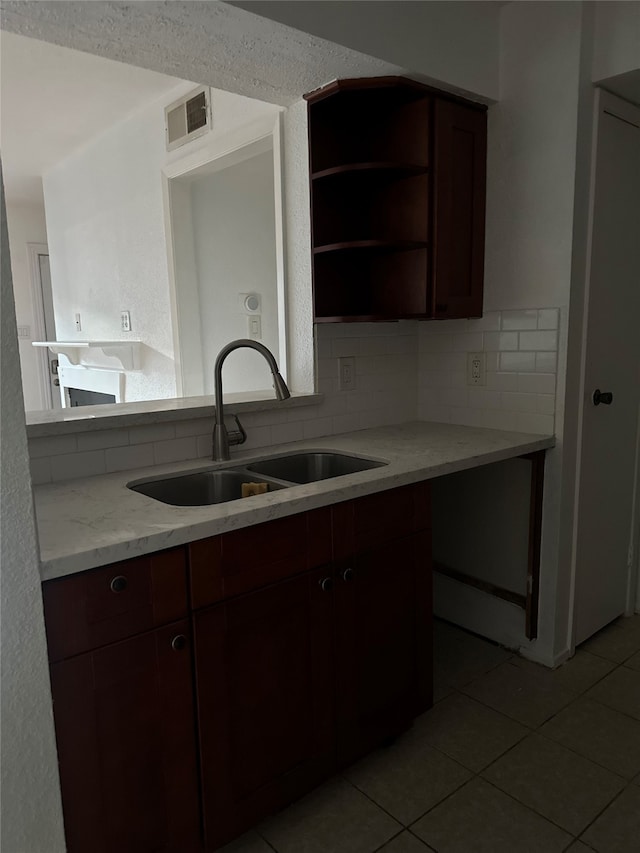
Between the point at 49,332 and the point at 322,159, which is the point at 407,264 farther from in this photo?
the point at 49,332

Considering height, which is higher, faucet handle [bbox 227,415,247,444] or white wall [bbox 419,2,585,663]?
white wall [bbox 419,2,585,663]

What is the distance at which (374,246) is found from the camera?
200cm

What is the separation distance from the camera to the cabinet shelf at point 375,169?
196 centimetres

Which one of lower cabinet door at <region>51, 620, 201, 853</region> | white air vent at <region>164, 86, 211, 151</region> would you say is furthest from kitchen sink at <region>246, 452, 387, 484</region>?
white air vent at <region>164, 86, 211, 151</region>

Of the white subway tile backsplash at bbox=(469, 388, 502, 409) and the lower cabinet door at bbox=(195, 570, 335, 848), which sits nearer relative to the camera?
the lower cabinet door at bbox=(195, 570, 335, 848)

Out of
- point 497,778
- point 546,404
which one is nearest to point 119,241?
point 546,404

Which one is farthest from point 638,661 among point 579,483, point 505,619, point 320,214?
point 320,214

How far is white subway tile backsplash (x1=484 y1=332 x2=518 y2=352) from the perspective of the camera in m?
2.27

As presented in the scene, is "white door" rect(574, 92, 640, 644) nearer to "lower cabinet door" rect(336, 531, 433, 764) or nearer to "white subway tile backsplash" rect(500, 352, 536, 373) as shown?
"white subway tile backsplash" rect(500, 352, 536, 373)

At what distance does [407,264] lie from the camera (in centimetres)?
218

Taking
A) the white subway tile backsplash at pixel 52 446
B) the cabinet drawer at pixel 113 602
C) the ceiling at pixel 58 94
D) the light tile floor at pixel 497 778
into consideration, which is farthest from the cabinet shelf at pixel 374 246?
the ceiling at pixel 58 94

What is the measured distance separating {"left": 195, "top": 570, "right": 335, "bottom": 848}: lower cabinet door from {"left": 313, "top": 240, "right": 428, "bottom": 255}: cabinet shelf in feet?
3.58

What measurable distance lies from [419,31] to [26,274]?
5.21 meters

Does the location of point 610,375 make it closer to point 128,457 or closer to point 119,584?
point 128,457
